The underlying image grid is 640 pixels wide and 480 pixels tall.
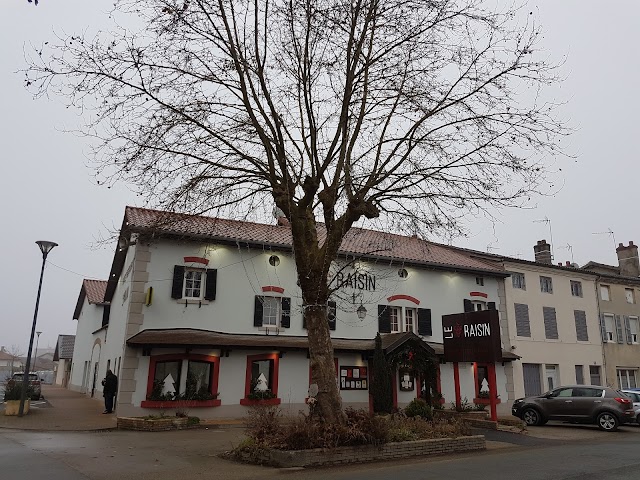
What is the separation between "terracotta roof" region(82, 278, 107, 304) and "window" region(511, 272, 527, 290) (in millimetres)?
25998

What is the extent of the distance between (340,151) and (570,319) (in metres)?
21.7

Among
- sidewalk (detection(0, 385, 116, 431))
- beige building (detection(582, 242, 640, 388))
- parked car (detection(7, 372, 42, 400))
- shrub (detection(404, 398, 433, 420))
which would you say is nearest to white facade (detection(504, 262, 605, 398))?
beige building (detection(582, 242, 640, 388))

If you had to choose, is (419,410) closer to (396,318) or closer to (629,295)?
(396,318)

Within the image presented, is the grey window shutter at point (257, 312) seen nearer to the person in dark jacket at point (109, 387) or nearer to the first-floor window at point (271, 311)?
the first-floor window at point (271, 311)

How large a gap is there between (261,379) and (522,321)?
1449 cm

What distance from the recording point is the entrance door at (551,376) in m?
26.5

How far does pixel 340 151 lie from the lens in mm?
12234

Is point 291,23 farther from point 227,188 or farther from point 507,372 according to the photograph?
point 507,372

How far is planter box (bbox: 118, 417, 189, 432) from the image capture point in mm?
14992

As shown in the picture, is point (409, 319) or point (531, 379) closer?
point (409, 319)

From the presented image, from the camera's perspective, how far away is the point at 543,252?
31.8 metres

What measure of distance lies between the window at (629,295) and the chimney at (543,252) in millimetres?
5011

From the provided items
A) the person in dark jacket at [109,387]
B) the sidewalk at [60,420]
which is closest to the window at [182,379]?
the sidewalk at [60,420]

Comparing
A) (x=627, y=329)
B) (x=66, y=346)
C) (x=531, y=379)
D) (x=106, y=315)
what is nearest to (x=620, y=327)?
(x=627, y=329)
